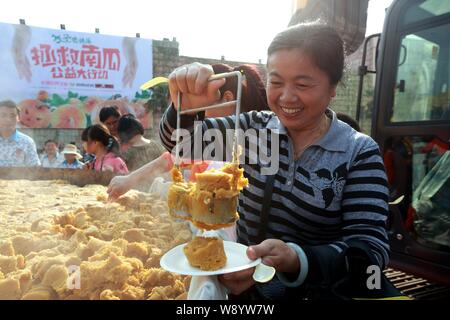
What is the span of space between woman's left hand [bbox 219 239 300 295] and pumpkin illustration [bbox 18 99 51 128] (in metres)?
15.0

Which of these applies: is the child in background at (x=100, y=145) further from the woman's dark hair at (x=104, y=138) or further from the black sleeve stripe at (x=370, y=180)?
the black sleeve stripe at (x=370, y=180)

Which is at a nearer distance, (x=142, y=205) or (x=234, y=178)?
(x=234, y=178)

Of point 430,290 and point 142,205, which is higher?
point 142,205

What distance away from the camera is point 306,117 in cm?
134

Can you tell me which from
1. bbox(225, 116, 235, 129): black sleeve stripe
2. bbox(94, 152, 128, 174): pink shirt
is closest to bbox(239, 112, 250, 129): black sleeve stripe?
bbox(225, 116, 235, 129): black sleeve stripe

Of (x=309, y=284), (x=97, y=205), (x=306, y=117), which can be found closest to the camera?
(x=309, y=284)

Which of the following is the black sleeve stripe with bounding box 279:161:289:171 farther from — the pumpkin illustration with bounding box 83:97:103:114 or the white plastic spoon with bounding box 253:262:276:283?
the pumpkin illustration with bounding box 83:97:103:114

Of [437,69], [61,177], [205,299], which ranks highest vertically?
[437,69]

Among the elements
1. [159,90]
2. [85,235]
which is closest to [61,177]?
[85,235]

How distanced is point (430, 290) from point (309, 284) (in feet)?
7.24

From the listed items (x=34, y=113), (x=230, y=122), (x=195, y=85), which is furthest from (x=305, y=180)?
(x=34, y=113)

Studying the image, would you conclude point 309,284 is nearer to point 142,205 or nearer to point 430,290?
point 142,205

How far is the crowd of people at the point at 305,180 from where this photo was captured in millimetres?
1162

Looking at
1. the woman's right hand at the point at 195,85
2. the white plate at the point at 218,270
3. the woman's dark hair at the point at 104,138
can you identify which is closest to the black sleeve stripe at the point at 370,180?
the white plate at the point at 218,270
